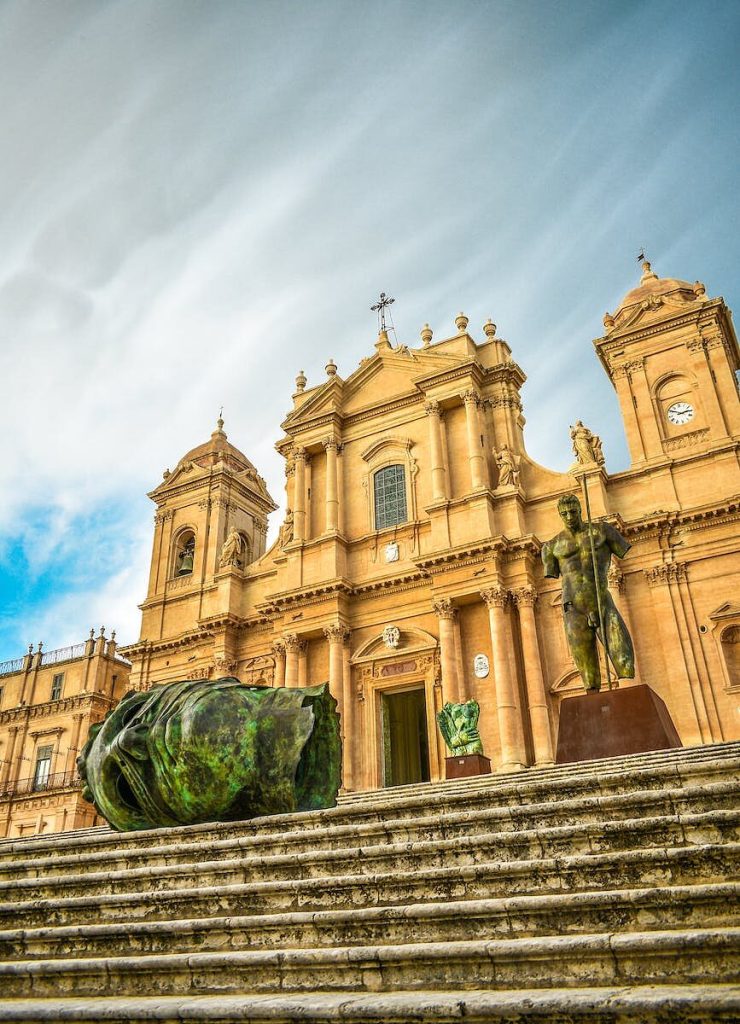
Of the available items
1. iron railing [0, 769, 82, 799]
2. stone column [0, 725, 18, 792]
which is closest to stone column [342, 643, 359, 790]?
iron railing [0, 769, 82, 799]

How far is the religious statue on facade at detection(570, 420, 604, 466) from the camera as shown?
2145cm

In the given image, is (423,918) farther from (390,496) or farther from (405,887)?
(390,496)

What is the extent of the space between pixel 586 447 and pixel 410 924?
18.6m

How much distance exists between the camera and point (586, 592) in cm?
1175

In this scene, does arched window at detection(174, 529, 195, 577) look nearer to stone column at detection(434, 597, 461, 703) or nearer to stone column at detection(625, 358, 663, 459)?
stone column at detection(434, 597, 461, 703)

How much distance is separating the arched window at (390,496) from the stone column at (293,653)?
402 centimetres

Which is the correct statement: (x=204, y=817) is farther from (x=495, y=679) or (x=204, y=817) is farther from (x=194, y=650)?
(x=194, y=650)

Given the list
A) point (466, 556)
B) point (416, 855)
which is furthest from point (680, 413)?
point (416, 855)

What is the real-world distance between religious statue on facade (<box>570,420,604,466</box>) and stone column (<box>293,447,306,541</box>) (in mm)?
8434

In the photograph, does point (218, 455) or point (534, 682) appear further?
point (218, 455)

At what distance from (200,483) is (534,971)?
28.0 m

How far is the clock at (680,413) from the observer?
21.9m

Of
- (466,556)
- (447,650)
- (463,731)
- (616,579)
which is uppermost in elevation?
(466,556)

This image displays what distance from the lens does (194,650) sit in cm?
2605
